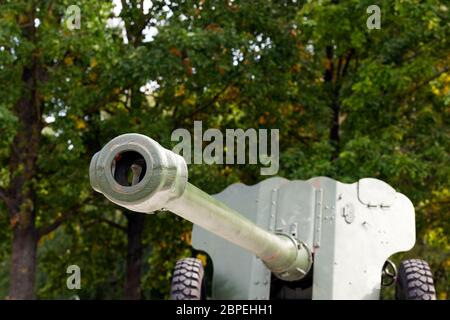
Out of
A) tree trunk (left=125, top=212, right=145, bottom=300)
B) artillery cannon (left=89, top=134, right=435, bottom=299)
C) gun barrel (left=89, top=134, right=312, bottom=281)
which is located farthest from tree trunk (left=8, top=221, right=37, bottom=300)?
gun barrel (left=89, top=134, right=312, bottom=281)

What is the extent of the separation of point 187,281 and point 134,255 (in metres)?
6.68

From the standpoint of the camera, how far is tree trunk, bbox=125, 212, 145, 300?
1376cm

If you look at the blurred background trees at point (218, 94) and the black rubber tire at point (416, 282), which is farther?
the blurred background trees at point (218, 94)

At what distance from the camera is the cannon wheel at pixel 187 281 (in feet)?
23.7

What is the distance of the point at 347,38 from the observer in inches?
494

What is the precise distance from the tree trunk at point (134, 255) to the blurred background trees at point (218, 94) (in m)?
0.02

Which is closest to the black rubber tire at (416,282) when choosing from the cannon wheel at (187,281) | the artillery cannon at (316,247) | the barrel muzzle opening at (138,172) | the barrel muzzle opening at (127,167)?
the artillery cannon at (316,247)

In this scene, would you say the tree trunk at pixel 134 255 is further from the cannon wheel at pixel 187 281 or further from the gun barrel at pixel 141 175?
the gun barrel at pixel 141 175

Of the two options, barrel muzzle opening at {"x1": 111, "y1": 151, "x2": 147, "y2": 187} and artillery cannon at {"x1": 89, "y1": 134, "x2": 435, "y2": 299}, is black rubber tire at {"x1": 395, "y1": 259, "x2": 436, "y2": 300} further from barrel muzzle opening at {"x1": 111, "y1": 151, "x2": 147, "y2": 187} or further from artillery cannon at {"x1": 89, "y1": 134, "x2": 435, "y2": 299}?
Answer: barrel muzzle opening at {"x1": 111, "y1": 151, "x2": 147, "y2": 187}

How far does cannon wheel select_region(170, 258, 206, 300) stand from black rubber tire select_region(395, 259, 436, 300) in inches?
66.2

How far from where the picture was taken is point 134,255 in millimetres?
13867

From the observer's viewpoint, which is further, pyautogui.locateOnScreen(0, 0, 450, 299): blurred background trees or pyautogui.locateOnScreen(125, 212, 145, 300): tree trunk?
pyautogui.locateOnScreen(125, 212, 145, 300): tree trunk

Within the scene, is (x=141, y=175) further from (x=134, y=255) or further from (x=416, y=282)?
(x=134, y=255)

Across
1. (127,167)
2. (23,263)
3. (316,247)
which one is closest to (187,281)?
(316,247)
